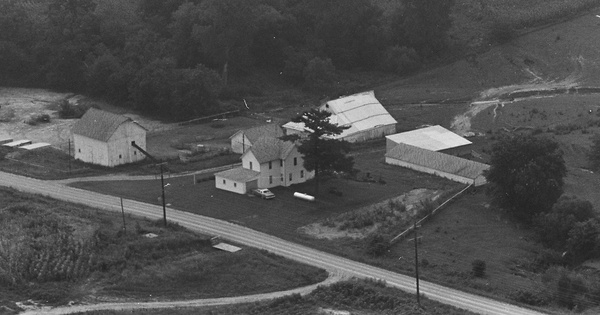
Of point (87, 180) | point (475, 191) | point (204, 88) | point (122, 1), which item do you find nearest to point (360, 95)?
point (204, 88)

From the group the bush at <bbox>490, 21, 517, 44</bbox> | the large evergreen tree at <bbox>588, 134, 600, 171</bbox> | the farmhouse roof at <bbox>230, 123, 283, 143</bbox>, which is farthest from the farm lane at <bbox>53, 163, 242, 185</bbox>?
the bush at <bbox>490, 21, 517, 44</bbox>

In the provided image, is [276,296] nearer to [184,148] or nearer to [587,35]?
[184,148]

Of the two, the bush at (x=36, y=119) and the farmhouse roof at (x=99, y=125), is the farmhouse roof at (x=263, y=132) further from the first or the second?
the bush at (x=36, y=119)

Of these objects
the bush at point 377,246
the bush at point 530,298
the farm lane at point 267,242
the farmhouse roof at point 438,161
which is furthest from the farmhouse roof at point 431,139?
the bush at point 530,298

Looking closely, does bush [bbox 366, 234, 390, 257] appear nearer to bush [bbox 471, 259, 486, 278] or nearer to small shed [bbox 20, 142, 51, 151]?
bush [bbox 471, 259, 486, 278]

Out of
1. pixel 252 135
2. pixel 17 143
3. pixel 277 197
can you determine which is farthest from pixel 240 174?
pixel 17 143

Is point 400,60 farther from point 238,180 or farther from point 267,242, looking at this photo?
point 267,242
